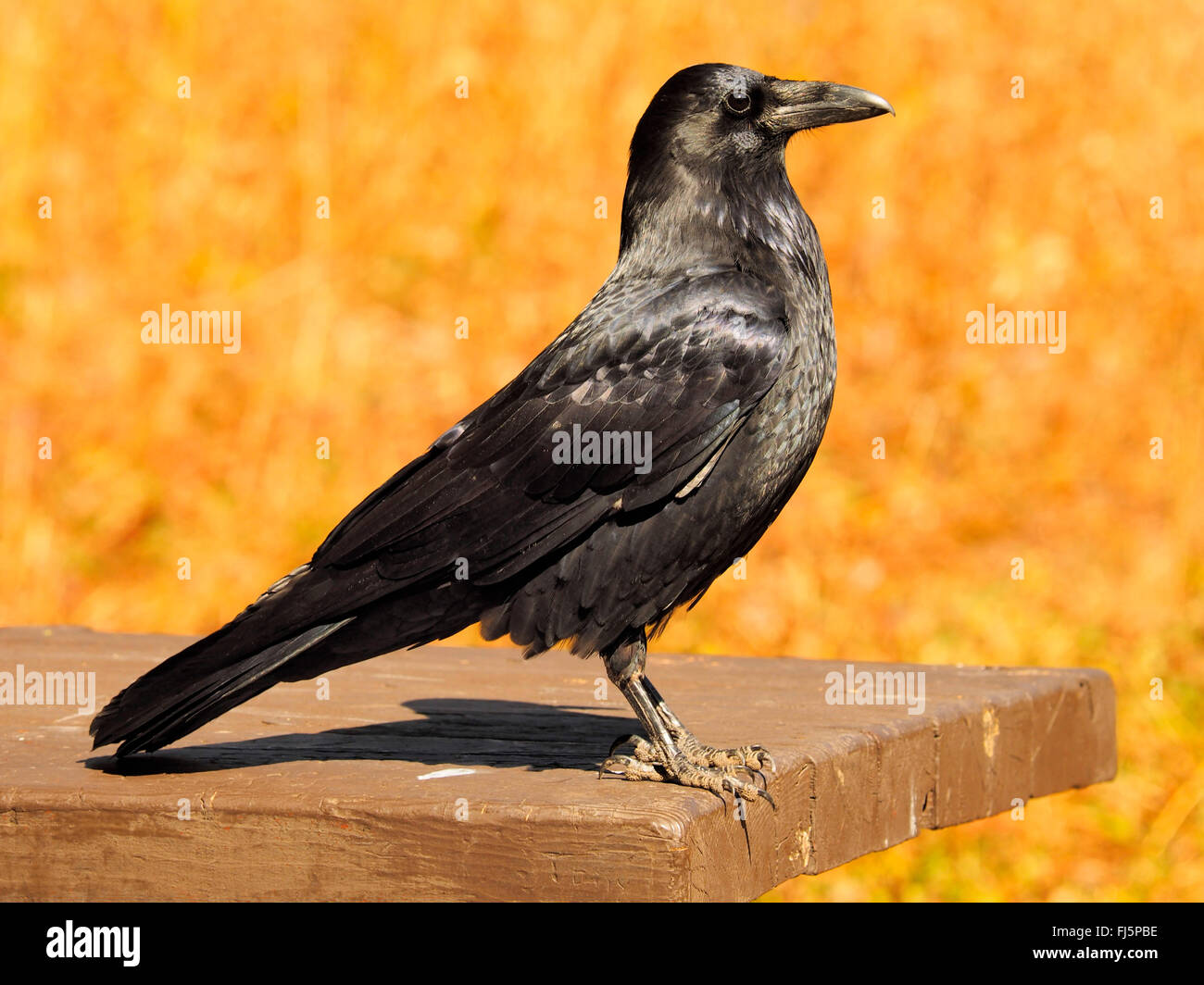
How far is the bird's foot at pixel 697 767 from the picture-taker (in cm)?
317

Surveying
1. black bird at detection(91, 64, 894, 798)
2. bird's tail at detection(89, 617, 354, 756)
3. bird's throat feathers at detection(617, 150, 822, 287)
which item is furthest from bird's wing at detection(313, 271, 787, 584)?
bird's tail at detection(89, 617, 354, 756)

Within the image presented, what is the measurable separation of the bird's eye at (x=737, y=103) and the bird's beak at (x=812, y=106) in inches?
2.3

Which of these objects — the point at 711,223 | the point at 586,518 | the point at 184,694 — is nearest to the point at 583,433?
the point at 586,518

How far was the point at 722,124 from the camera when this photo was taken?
395 centimetres

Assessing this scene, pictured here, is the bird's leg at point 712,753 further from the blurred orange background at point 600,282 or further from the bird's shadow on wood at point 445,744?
the blurred orange background at point 600,282

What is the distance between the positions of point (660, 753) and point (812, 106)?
65.1 inches

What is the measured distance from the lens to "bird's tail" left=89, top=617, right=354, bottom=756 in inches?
134

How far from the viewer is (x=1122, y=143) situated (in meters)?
10.3

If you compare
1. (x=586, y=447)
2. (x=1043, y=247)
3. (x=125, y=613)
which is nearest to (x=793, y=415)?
(x=586, y=447)

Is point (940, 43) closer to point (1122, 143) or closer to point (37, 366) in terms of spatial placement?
point (1122, 143)

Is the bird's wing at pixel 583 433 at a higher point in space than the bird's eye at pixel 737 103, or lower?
lower

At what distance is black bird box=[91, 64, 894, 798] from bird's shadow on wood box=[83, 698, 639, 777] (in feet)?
0.43

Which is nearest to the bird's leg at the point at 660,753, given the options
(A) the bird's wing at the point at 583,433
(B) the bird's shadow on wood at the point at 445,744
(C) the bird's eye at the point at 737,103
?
(B) the bird's shadow on wood at the point at 445,744

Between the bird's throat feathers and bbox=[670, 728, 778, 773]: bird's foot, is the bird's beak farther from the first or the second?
bbox=[670, 728, 778, 773]: bird's foot
